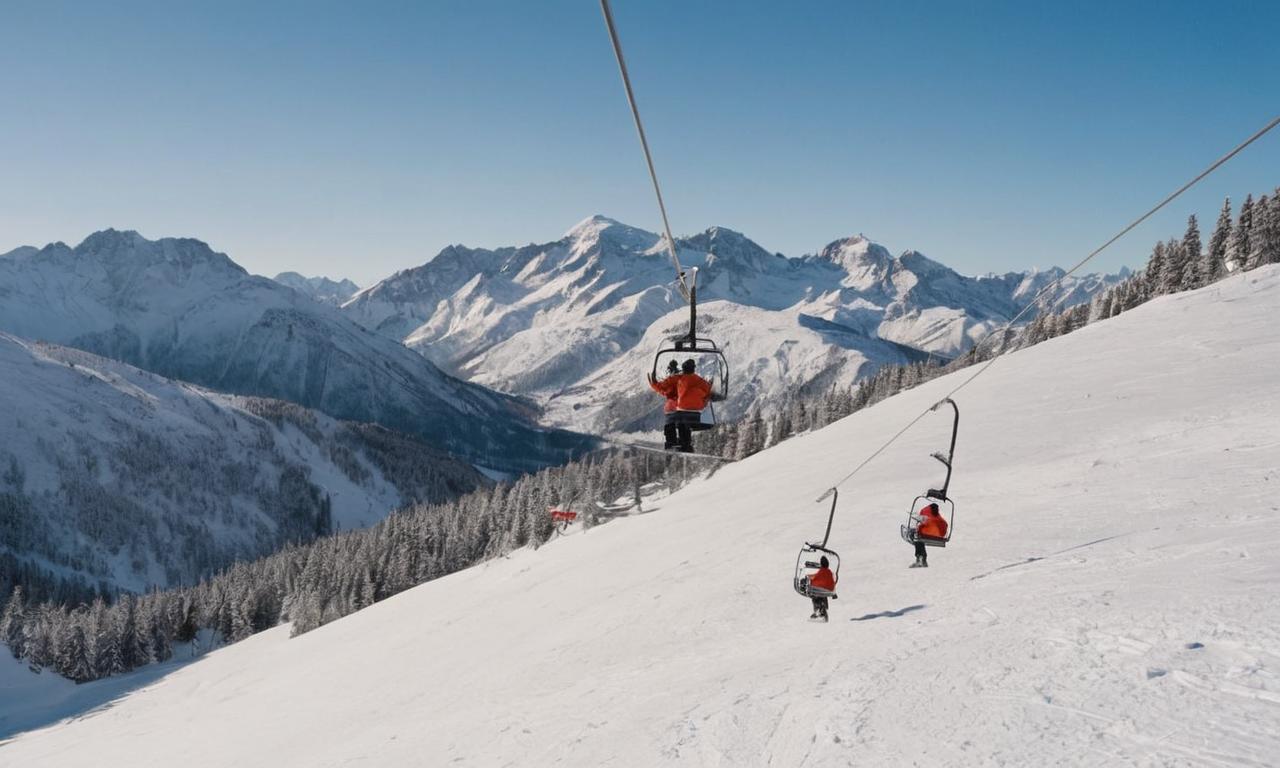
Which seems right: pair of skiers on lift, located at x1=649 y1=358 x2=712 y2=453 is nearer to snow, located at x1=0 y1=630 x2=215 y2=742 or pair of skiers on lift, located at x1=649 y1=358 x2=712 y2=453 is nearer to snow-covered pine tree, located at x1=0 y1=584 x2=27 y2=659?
snow, located at x1=0 y1=630 x2=215 y2=742

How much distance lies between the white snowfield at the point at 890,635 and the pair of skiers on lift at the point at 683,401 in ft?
18.6

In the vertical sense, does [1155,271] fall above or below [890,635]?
above

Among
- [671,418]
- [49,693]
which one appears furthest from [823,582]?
[49,693]

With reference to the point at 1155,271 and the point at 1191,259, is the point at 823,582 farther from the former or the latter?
the point at 1155,271

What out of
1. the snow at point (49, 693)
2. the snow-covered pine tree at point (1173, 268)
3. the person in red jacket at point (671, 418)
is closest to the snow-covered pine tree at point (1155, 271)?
the snow-covered pine tree at point (1173, 268)

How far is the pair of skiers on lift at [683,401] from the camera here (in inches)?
684

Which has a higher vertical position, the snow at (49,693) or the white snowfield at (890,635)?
the white snowfield at (890,635)

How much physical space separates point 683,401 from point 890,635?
7.06 metres

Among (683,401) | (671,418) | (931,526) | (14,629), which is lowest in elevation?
(14,629)

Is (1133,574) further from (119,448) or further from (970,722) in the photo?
(119,448)

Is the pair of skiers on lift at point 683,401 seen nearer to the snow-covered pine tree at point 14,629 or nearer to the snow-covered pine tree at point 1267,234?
the snow-covered pine tree at point 1267,234

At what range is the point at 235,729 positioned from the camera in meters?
30.0

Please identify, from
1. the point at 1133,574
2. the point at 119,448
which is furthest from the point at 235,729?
the point at 119,448

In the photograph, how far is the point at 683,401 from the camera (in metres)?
17.4
